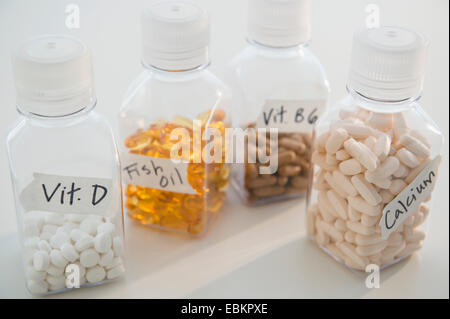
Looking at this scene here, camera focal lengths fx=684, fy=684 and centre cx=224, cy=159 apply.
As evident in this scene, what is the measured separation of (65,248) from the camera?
802mm

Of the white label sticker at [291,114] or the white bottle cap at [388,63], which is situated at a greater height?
the white bottle cap at [388,63]

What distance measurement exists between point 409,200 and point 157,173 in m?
0.31

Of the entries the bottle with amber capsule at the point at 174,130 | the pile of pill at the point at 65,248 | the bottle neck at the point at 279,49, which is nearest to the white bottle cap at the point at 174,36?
the bottle with amber capsule at the point at 174,130

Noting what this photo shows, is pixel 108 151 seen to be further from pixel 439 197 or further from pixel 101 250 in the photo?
pixel 439 197

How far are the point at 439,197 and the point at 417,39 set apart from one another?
0.33 m

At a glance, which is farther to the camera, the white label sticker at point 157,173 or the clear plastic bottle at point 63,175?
the white label sticker at point 157,173

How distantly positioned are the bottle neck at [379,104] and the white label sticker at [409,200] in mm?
77

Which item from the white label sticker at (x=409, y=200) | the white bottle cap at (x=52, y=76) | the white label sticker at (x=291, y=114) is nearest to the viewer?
the white bottle cap at (x=52, y=76)

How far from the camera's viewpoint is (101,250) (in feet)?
2.67

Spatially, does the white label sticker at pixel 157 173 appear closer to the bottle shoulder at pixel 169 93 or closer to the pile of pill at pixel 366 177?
the bottle shoulder at pixel 169 93

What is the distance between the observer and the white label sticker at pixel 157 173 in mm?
863

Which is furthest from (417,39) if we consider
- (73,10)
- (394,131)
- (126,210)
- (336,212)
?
(73,10)

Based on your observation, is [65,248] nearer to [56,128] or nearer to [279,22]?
[56,128]

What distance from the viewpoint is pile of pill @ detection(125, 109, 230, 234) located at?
87 centimetres
